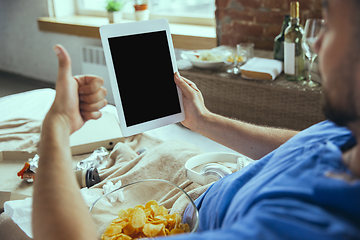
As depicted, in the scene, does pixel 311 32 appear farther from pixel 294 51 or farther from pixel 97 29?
pixel 97 29

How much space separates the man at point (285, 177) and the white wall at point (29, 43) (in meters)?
3.05

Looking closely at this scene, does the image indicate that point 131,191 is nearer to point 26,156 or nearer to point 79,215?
point 79,215

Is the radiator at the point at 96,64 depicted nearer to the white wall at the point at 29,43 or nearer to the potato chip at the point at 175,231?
the white wall at the point at 29,43

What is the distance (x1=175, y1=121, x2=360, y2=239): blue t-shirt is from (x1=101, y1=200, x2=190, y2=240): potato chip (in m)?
0.13

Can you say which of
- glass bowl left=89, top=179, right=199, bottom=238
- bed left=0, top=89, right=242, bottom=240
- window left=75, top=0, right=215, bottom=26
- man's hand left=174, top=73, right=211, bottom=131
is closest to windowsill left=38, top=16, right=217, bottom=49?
window left=75, top=0, right=215, bottom=26

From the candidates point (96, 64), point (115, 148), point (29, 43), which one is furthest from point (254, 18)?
point (29, 43)

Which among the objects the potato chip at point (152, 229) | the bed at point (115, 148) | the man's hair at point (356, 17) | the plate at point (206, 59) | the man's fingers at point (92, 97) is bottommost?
the bed at point (115, 148)

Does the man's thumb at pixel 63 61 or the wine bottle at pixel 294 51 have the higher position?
the man's thumb at pixel 63 61

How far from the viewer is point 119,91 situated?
2.80 ft

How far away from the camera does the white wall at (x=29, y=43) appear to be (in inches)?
142

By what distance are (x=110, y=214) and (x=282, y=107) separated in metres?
1.08

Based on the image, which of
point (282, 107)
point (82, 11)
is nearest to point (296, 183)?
point (282, 107)

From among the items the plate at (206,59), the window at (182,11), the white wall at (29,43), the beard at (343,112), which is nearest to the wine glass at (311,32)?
the plate at (206,59)

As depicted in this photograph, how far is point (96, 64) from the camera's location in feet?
10.6
